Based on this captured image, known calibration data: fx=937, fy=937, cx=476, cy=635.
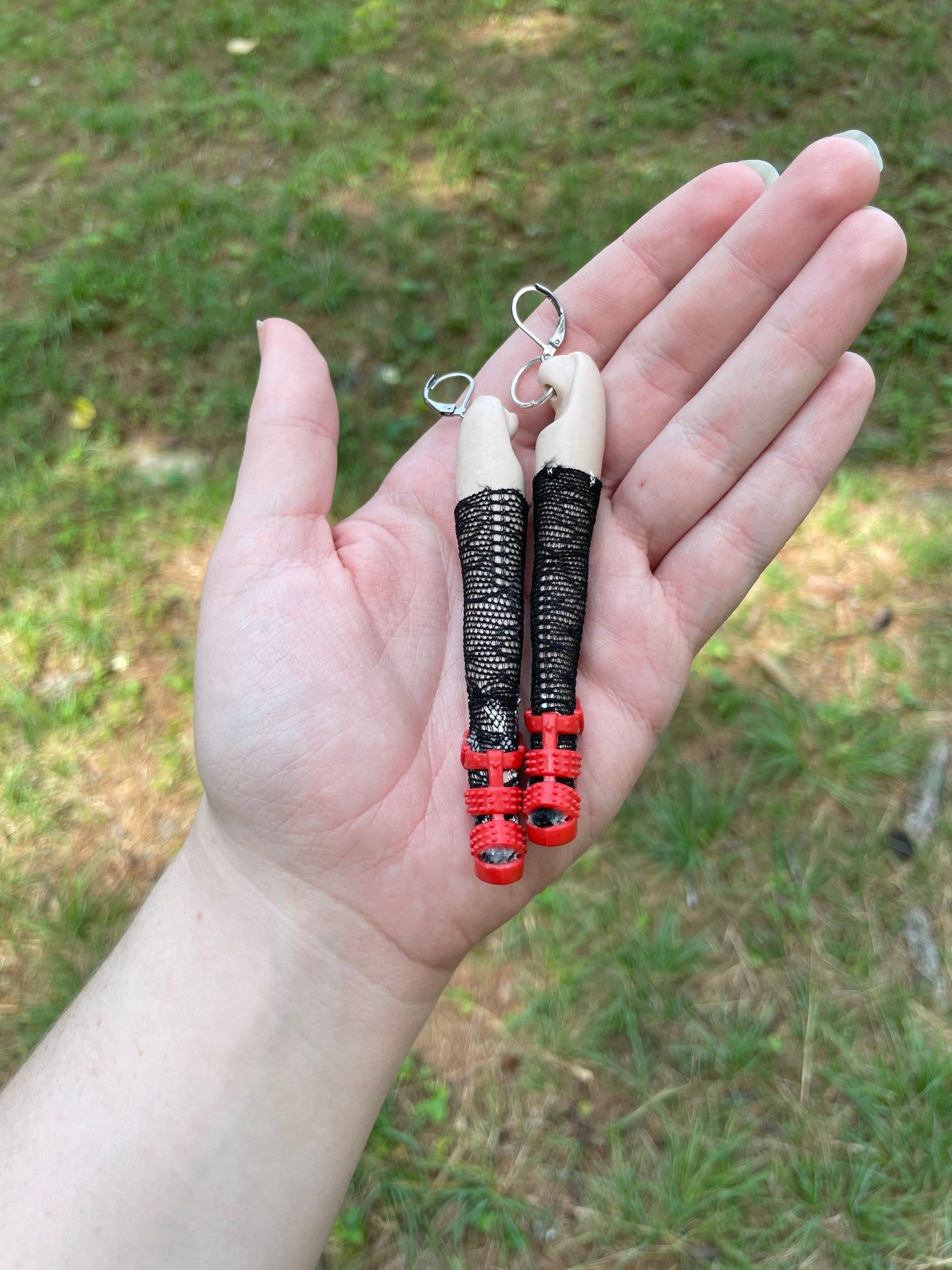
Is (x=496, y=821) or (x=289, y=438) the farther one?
(x=289, y=438)

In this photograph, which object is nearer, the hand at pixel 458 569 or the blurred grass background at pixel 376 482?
the hand at pixel 458 569

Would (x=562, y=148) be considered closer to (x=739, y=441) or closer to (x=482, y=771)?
(x=739, y=441)

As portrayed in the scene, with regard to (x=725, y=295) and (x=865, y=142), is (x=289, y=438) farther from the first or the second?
(x=865, y=142)

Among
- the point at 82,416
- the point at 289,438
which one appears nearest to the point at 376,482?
the point at 82,416

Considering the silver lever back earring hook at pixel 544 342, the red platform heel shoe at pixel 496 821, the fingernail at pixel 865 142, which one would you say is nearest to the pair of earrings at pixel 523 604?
the red platform heel shoe at pixel 496 821

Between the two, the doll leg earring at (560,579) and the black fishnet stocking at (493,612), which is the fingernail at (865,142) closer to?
the doll leg earring at (560,579)

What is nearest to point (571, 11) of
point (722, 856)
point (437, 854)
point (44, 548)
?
point (44, 548)
